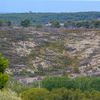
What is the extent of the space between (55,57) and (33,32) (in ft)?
36.2

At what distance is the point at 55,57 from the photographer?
75438 mm

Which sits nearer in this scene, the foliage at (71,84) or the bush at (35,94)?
the bush at (35,94)

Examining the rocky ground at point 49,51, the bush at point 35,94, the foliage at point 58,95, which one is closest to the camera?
the bush at point 35,94

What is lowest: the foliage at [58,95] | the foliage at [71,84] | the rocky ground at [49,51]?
the rocky ground at [49,51]

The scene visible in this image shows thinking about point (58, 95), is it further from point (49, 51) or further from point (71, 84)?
point (49, 51)

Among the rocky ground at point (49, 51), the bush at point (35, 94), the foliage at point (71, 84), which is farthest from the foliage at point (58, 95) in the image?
the rocky ground at point (49, 51)

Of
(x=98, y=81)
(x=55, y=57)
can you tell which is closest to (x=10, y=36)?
(x=55, y=57)

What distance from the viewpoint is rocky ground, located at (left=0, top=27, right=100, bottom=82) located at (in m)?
66.6

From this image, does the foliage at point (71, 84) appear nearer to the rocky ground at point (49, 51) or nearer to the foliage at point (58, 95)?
the foliage at point (58, 95)

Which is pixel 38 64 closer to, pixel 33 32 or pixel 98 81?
pixel 33 32

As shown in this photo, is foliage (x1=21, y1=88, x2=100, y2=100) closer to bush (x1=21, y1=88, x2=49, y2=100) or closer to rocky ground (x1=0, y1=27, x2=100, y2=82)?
bush (x1=21, y1=88, x2=49, y2=100)

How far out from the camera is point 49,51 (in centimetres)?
7838

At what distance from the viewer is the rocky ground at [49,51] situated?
66562mm

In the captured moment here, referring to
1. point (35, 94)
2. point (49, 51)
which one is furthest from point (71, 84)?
point (49, 51)
